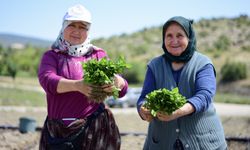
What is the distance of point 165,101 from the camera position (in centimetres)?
A: 308

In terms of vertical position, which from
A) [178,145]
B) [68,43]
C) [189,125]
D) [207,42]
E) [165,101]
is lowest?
[207,42]

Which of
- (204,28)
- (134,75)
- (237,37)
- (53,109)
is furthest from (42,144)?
(204,28)

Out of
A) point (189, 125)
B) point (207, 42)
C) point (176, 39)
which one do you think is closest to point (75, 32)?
point (176, 39)

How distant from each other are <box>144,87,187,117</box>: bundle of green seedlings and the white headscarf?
2.35 ft

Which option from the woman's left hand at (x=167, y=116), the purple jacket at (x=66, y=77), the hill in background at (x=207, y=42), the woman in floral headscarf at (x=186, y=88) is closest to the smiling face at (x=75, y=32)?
the purple jacket at (x=66, y=77)

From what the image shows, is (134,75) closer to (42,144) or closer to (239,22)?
(239,22)

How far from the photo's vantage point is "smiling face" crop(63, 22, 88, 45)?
137 inches

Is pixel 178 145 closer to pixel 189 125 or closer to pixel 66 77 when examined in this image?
pixel 189 125

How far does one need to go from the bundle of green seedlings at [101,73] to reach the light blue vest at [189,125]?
0.31 metres

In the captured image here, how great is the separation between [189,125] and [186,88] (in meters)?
0.27

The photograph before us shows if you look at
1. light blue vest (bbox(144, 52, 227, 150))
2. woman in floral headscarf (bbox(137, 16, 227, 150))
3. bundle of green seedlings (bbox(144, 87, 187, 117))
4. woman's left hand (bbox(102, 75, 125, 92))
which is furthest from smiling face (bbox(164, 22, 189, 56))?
woman's left hand (bbox(102, 75, 125, 92))

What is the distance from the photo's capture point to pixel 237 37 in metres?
59.8

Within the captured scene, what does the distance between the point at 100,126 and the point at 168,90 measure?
2.49ft

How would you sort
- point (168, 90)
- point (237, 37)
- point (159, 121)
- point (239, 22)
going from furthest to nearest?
point (239, 22), point (237, 37), point (159, 121), point (168, 90)
